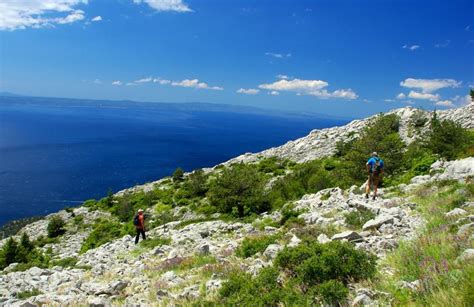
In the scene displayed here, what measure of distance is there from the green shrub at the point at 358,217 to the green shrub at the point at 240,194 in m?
17.1

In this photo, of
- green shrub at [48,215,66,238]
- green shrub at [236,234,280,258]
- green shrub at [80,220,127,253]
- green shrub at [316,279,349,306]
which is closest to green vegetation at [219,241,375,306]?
green shrub at [316,279,349,306]

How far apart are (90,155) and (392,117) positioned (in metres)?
139

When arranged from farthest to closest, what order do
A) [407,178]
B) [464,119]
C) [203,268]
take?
1. [464,119]
2. [407,178]
3. [203,268]

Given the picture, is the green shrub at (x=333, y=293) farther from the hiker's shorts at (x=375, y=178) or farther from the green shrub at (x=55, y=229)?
the green shrub at (x=55, y=229)

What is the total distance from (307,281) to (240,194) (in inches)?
982

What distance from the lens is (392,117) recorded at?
204 feet

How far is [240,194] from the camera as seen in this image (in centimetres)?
3170

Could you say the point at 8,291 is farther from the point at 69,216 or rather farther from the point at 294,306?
the point at 69,216

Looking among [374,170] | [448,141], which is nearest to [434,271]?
[374,170]

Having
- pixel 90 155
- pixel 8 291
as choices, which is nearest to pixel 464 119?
pixel 8 291

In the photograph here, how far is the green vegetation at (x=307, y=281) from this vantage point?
19.6 feet

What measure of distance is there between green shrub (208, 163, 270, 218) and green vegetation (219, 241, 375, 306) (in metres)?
22.9

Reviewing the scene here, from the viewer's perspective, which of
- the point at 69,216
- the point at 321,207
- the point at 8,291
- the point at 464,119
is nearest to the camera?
the point at 8,291

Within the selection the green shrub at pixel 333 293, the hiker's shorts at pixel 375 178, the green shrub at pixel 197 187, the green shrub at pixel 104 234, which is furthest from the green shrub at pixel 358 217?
the green shrub at pixel 197 187
